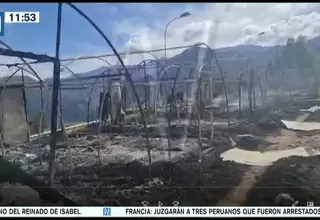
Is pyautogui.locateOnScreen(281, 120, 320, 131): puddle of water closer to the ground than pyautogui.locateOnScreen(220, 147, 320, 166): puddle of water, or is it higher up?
higher up

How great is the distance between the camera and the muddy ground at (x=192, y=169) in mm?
3781

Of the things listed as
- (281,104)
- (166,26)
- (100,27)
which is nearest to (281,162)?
(281,104)

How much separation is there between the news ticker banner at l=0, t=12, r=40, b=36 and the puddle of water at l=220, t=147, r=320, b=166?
193 cm

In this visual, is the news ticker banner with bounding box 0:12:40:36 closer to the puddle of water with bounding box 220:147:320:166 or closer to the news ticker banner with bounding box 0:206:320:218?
the news ticker banner with bounding box 0:206:320:218

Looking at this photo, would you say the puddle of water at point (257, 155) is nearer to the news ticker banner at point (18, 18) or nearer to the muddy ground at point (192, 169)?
the muddy ground at point (192, 169)

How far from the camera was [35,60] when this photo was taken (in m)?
3.84

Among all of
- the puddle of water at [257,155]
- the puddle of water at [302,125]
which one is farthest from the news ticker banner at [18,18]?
the puddle of water at [302,125]

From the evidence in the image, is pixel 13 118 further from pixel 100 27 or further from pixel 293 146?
pixel 293 146

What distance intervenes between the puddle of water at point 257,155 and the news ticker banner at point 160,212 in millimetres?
390

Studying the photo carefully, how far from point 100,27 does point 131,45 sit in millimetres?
294

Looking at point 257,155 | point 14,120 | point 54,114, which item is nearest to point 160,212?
point 257,155

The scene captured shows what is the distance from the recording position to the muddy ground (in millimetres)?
3781

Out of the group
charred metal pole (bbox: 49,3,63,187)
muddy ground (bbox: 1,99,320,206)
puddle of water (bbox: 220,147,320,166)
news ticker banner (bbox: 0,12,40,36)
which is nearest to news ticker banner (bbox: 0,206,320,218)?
muddy ground (bbox: 1,99,320,206)
